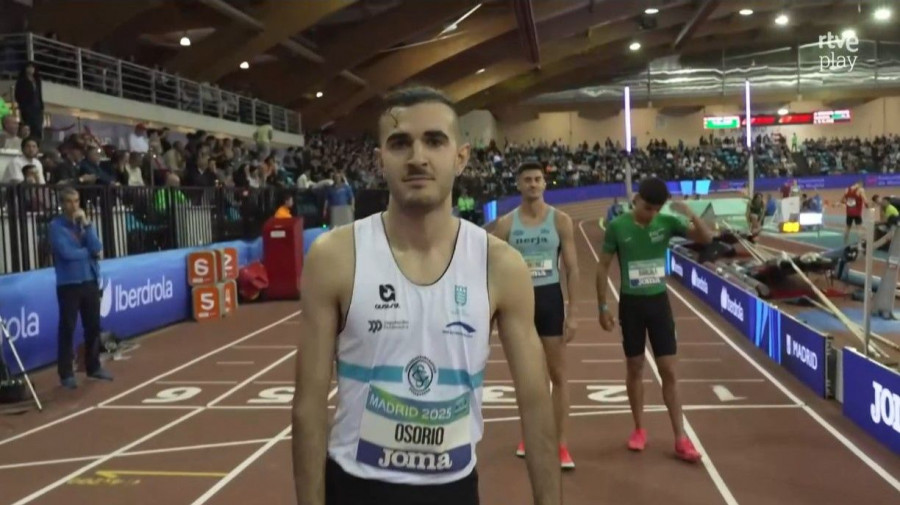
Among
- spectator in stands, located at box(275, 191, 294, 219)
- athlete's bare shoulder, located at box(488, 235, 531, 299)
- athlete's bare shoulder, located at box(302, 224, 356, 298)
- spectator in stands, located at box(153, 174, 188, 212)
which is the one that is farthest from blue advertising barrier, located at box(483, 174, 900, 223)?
athlete's bare shoulder, located at box(302, 224, 356, 298)

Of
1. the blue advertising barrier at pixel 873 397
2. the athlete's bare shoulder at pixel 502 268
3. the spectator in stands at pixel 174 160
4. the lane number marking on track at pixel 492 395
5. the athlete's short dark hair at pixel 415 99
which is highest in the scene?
the spectator in stands at pixel 174 160

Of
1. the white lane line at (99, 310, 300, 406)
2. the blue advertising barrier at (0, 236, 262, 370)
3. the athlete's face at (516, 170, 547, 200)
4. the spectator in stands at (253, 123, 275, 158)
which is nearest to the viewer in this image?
the athlete's face at (516, 170, 547, 200)

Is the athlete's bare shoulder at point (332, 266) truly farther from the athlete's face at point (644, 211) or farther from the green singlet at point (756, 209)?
the green singlet at point (756, 209)

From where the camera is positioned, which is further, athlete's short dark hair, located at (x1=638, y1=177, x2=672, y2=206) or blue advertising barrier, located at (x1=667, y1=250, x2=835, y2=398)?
blue advertising barrier, located at (x1=667, y1=250, x2=835, y2=398)

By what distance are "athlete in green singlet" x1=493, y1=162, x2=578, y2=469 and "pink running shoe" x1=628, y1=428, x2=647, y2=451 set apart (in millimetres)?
509

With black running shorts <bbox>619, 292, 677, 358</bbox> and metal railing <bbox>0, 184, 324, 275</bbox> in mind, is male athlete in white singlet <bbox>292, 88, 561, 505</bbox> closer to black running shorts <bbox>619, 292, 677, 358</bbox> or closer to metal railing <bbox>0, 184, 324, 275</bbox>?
black running shorts <bbox>619, 292, 677, 358</bbox>

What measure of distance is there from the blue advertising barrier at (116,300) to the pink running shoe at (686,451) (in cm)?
691

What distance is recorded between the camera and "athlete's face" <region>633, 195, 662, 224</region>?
642 cm

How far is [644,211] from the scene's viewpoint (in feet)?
21.3

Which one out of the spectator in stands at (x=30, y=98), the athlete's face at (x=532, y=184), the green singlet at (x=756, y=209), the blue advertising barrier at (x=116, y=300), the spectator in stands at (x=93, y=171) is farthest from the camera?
the green singlet at (x=756, y=209)

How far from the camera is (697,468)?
618cm

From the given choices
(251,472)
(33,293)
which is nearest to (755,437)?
(251,472)

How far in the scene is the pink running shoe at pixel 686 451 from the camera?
6277 mm

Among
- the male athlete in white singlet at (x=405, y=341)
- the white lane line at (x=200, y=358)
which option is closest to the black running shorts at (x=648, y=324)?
the male athlete in white singlet at (x=405, y=341)
